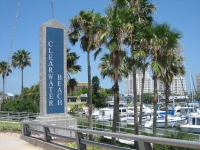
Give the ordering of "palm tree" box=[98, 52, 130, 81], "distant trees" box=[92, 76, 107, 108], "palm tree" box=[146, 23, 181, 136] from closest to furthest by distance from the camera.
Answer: "palm tree" box=[146, 23, 181, 136]
"palm tree" box=[98, 52, 130, 81]
"distant trees" box=[92, 76, 107, 108]

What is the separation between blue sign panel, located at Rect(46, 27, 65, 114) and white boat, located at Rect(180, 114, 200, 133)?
930 inches

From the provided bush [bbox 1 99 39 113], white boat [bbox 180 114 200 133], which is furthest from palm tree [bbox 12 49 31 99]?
white boat [bbox 180 114 200 133]

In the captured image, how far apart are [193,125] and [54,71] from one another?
89.1 feet

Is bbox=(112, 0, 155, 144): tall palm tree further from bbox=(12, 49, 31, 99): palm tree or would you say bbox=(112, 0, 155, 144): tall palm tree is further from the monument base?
bbox=(12, 49, 31, 99): palm tree

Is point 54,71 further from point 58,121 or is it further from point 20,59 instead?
point 20,59

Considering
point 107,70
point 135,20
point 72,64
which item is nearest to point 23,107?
point 72,64

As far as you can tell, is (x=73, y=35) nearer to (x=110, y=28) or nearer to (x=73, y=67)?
(x=73, y=67)

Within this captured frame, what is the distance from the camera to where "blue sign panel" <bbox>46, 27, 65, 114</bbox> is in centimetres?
1407

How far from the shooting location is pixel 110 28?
18828mm

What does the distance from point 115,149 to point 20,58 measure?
48.8 m

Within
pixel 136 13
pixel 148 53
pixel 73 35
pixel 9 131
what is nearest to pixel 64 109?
pixel 9 131

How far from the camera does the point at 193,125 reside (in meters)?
36.0

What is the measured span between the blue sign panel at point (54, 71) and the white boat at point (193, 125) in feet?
77.5

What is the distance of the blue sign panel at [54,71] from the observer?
554 inches
